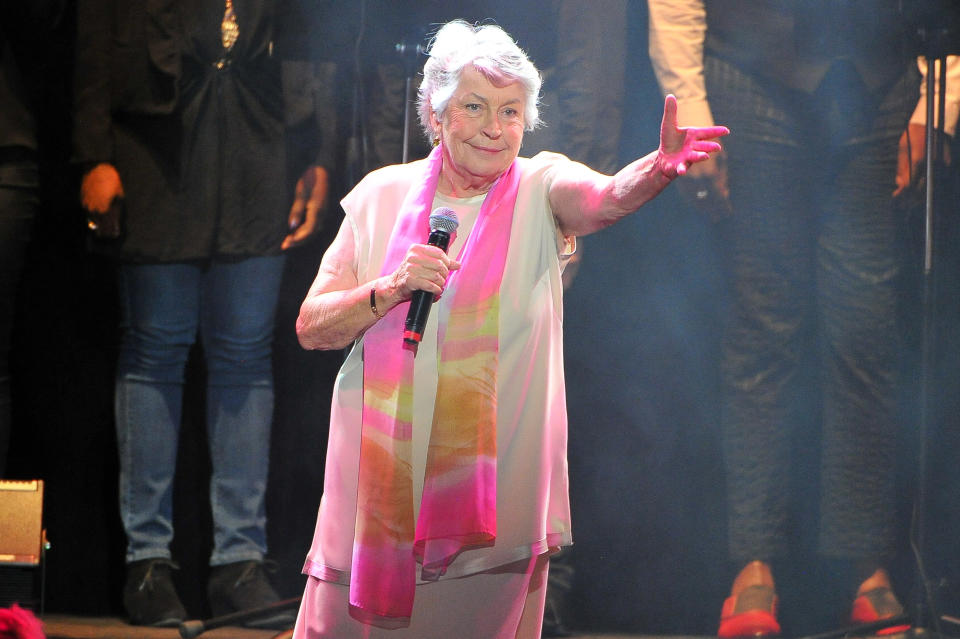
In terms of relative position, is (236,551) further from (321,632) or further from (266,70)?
(266,70)

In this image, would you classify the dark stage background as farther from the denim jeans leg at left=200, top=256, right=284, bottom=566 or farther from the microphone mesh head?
the microphone mesh head

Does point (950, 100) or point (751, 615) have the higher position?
point (950, 100)

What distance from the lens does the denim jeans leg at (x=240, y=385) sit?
A: 318 centimetres

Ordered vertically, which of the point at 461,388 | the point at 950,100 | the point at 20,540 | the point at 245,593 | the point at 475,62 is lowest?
the point at 245,593

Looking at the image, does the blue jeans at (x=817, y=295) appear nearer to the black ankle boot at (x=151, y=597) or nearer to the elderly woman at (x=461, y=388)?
the elderly woman at (x=461, y=388)

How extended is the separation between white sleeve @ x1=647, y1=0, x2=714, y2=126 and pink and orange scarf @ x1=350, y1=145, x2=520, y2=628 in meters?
1.15

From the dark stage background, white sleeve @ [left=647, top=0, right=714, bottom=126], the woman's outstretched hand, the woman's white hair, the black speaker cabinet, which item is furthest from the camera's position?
the dark stage background

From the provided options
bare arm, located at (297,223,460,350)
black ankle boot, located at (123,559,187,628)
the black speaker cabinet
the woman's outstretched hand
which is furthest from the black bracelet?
black ankle boot, located at (123,559,187,628)

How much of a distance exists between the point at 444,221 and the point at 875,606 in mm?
1739

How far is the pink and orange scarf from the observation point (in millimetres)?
1979

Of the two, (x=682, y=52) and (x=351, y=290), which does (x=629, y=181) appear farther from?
(x=682, y=52)

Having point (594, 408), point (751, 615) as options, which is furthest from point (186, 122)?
point (751, 615)

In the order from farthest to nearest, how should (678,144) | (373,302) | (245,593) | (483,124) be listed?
(245,593) → (483,124) → (373,302) → (678,144)

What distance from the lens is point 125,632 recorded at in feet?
9.90
